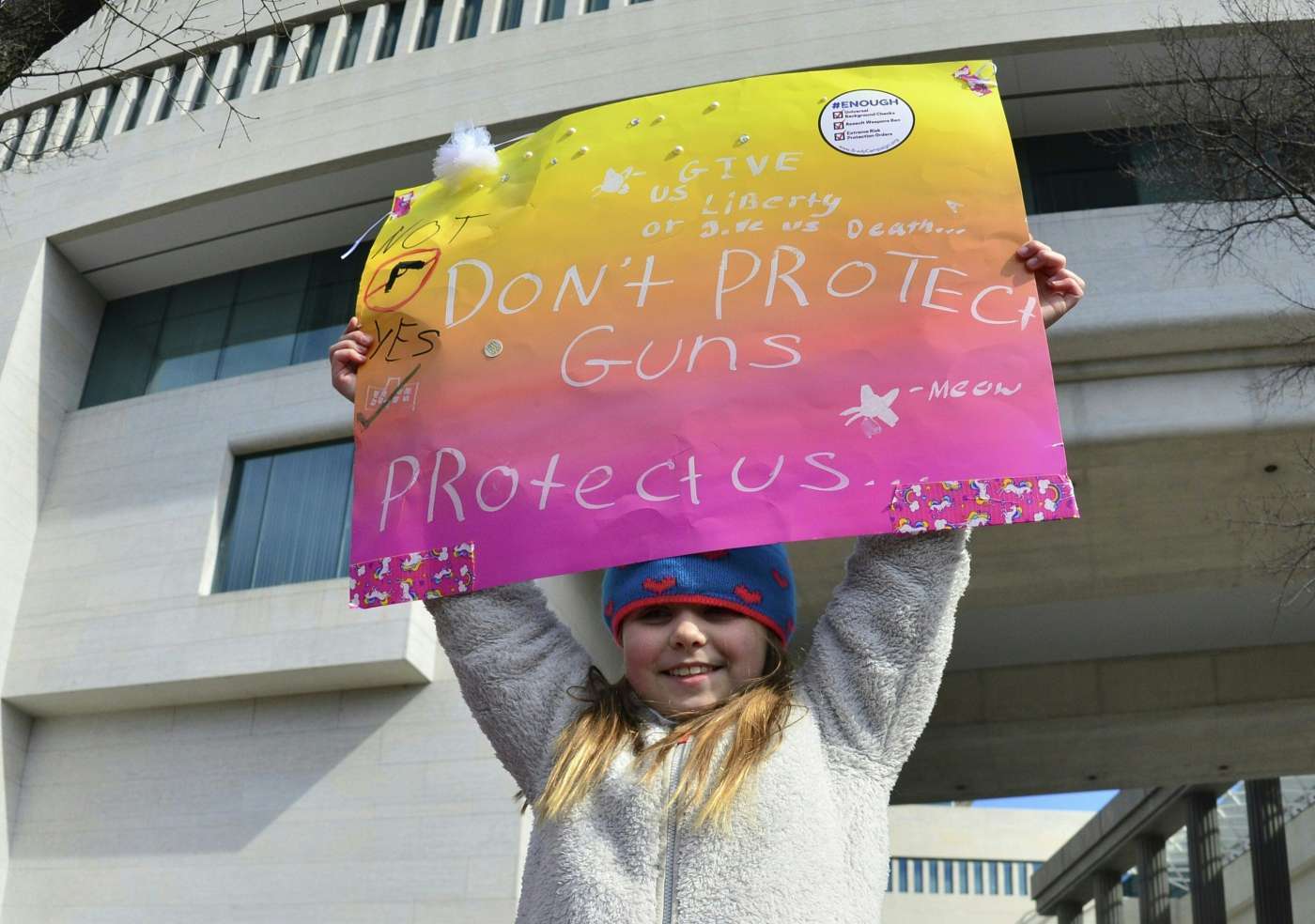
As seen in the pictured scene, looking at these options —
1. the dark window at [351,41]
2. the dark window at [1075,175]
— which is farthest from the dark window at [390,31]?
the dark window at [1075,175]

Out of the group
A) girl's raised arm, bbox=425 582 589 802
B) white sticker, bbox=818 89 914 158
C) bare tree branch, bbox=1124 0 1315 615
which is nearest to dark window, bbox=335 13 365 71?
bare tree branch, bbox=1124 0 1315 615

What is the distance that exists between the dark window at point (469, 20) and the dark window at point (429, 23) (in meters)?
0.24

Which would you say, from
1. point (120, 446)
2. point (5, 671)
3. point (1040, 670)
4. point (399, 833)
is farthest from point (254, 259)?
point (1040, 670)

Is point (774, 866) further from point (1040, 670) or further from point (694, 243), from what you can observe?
point (1040, 670)

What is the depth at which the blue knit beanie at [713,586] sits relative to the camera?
2551 millimetres

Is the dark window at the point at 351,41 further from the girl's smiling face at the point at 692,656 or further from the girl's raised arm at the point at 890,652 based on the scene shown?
the girl's raised arm at the point at 890,652

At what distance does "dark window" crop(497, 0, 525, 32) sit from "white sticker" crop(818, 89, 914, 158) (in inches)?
467

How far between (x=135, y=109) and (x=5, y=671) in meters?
6.78

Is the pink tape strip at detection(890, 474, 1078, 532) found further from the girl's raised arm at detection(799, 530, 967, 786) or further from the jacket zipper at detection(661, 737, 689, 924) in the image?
the jacket zipper at detection(661, 737, 689, 924)

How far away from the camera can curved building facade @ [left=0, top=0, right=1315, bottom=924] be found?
1133 centimetres

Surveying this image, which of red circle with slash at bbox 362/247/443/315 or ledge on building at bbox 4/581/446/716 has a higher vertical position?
ledge on building at bbox 4/581/446/716

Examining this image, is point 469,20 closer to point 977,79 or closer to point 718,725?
point 977,79

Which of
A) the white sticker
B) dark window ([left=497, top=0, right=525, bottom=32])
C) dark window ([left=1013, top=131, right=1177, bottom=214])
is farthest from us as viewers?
dark window ([left=497, top=0, right=525, bottom=32])

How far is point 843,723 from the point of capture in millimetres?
2463
